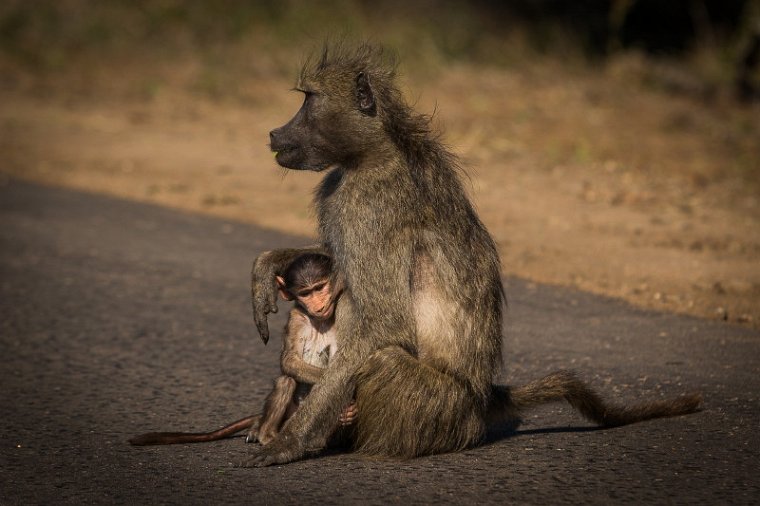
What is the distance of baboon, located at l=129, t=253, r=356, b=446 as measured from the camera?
14.2 feet

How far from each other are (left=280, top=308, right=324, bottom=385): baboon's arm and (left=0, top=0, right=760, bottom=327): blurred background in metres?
1.56

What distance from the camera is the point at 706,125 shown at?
13.1 meters

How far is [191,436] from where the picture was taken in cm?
446

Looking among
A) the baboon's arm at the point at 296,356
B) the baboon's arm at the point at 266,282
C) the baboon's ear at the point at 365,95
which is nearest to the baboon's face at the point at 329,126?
the baboon's ear at the point at 365,95

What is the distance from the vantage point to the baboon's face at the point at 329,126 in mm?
4367

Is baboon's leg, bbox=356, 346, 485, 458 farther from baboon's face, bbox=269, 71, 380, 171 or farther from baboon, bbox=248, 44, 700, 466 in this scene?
baboon's face, bbox=269, 71, 380, 171

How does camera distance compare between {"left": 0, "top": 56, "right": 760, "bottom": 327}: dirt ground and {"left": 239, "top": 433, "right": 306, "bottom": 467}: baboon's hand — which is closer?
{"left": 239, "top": 433, "right": 306, "bottom": 467}: baboon's hand

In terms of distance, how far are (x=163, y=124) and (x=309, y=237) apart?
20.0 feet

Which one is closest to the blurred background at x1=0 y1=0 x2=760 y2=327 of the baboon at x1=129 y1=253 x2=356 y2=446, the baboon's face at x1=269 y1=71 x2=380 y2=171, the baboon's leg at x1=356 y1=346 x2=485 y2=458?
the baboon's face at x1=269 y1=71 x2=380 y2=171

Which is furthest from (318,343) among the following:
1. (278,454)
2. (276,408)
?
(278,454)

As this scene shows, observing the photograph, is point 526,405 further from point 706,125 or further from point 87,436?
point 706,125

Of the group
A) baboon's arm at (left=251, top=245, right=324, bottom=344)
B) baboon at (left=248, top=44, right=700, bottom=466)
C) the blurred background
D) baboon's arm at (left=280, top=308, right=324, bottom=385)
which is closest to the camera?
baboon at (left=248, top=44, right=700, bottom=466)

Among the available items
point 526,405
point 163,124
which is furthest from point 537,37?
point 526,405

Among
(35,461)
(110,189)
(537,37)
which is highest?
(537,37)
